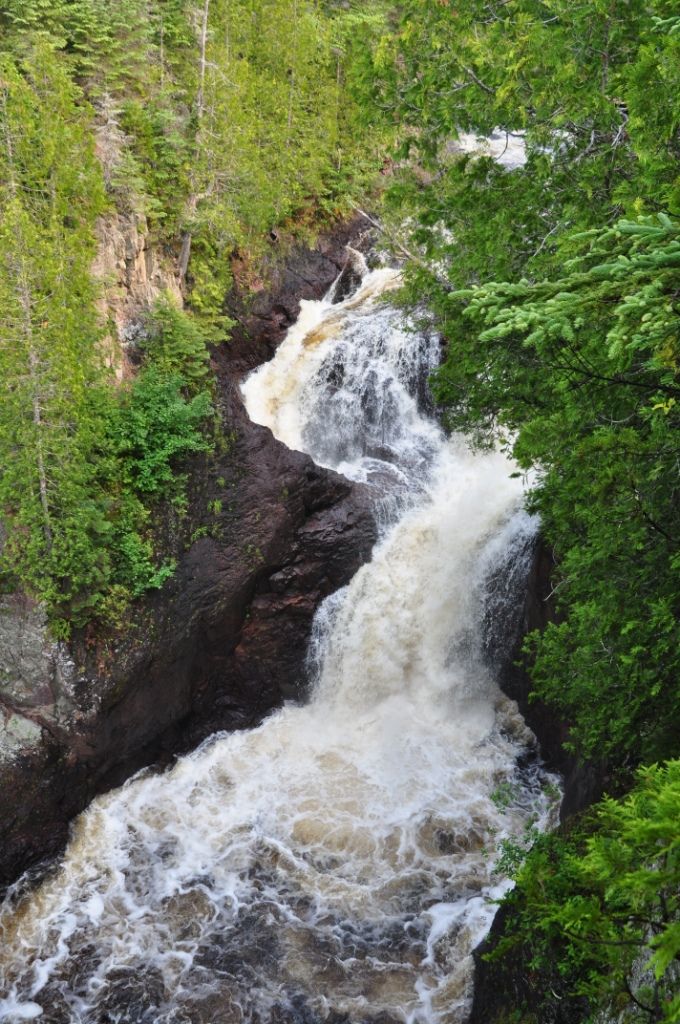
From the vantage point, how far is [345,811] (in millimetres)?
11516

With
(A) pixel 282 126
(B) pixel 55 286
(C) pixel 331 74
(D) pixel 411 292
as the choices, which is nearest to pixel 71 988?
(B) pixel 55 286

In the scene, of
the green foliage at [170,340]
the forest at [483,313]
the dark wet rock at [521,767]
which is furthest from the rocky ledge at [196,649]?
the dark wet rock at [521,767]

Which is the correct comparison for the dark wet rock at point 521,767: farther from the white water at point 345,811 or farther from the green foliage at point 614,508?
the green foliage at point 614,508

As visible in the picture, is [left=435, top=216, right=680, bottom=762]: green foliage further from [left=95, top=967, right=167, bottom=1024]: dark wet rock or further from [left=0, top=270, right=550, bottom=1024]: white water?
[left=95, top=967, right=167, bottom=1024]: dark wet rock

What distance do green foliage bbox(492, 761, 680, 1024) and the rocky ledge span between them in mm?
7608

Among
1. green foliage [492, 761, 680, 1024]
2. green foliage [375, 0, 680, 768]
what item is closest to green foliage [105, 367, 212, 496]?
green foliage [375, 0, 680, 768]

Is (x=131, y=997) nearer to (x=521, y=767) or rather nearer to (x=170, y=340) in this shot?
(x=521, y=767)

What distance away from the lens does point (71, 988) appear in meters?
→ 9.20

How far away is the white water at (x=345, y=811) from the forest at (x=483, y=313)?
1.92 m

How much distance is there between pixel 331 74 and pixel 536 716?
1974 cm

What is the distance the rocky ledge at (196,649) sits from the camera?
10.8 m

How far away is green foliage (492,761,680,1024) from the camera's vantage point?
8.91 ft

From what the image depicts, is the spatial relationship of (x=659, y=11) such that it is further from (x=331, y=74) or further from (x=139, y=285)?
(x=331, y=74)

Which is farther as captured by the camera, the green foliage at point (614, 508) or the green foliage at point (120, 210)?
the green foliage at point (120, 210)
